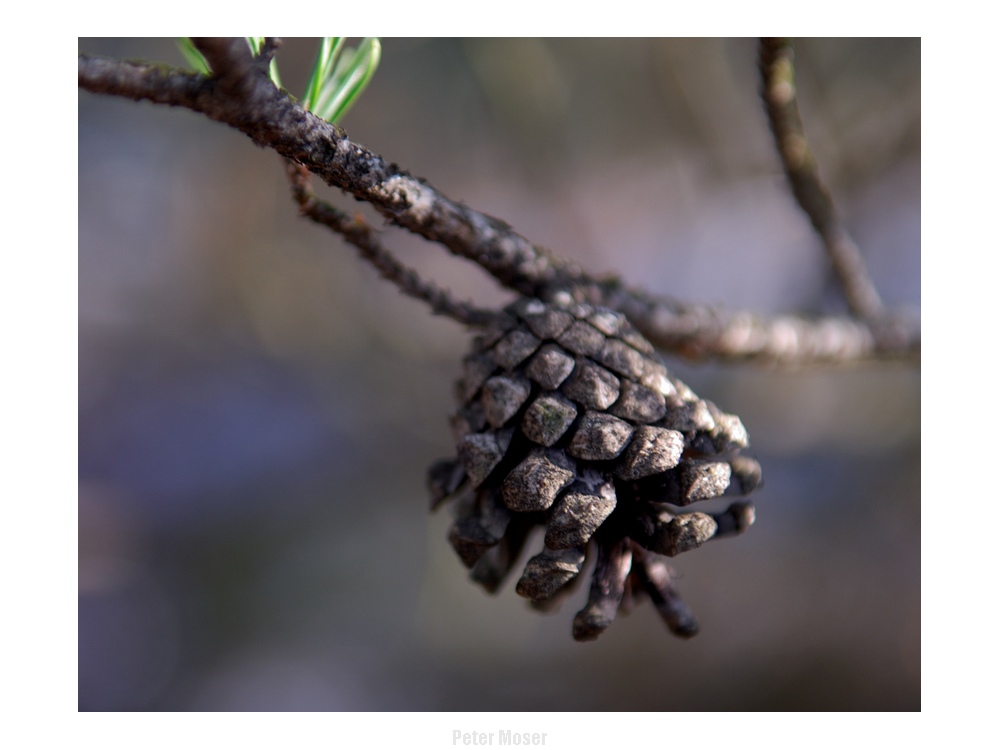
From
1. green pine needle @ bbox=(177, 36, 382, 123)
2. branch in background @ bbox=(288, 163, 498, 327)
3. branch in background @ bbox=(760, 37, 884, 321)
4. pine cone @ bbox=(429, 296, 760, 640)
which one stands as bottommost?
pine cone @ bbox=(429, 296, 760, 640)

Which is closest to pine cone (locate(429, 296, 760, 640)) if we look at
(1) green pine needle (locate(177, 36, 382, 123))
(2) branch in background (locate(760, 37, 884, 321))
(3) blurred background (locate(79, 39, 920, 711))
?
(1) green pine needle (locate(177, 36, 382, 123))

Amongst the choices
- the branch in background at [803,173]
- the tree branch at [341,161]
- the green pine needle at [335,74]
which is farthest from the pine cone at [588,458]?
the branch in background at [803,173]

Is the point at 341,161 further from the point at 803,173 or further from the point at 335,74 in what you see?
the point at 803,173

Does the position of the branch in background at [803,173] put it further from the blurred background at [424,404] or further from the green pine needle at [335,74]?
the blurred background at [424,404]

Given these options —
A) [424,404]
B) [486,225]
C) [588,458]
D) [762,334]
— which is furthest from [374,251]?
[424,404]

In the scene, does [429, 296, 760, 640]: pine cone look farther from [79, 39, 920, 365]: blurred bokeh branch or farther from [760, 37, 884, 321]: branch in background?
[760, 37, 884, 321]: branch in background

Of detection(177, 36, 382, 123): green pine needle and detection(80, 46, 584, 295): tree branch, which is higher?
detection(177, 36, 382, 123): green pine needle

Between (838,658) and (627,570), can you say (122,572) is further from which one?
(838,658)
